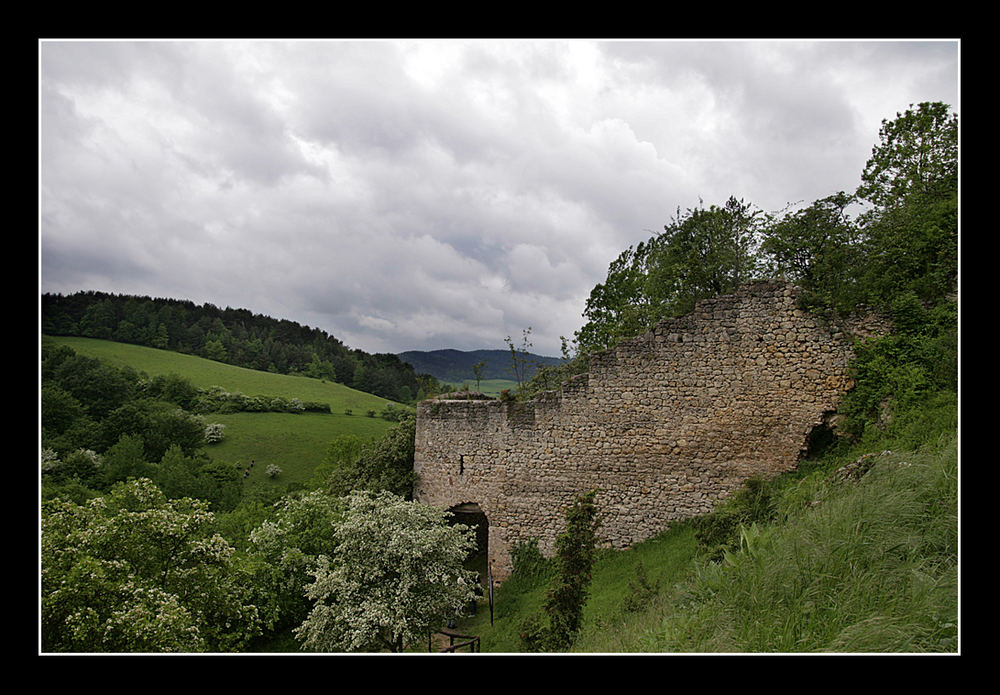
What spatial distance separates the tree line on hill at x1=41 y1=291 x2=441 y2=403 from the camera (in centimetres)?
814

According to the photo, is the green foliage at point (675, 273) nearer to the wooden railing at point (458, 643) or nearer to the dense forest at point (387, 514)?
the dense forest at point (387, 514)

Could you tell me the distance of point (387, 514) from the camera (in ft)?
28.8

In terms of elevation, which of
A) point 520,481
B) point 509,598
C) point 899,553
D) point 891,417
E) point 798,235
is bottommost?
point 509,598

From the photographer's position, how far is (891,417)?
23.0 feet

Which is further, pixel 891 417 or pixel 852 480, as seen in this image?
pixel 891 417

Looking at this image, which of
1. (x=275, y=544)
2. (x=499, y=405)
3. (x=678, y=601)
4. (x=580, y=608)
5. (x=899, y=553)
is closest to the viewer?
(x=899, y=553)

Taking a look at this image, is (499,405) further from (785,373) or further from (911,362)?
(911,362)

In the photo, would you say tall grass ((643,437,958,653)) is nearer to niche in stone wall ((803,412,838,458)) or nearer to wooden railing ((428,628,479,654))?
niche in stone wall ((803,412,838,458))

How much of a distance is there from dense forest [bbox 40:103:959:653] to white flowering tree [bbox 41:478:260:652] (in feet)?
0.09

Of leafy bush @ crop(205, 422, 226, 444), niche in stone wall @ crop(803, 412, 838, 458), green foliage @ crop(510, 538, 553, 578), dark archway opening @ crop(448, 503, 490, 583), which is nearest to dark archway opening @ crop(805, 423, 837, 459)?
niche in stone wall @ crop(803, 412, 838, 458)

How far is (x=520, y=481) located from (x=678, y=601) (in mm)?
5687

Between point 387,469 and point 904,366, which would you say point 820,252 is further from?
point 387,469

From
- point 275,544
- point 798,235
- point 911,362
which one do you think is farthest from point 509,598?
point 798,235

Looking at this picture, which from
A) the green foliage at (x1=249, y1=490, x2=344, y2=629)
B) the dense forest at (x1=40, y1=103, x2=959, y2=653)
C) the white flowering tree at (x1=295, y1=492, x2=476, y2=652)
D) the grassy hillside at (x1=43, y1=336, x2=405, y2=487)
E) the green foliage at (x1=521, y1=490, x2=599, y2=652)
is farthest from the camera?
the grassy hillside at (x1=43, y1=336, x2=405, y2=487)
